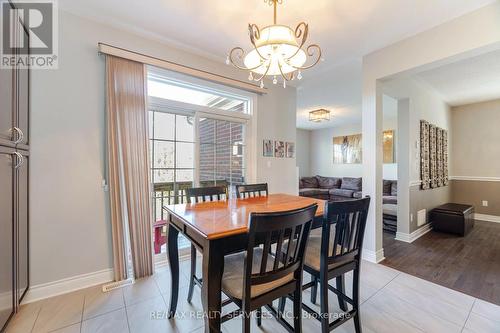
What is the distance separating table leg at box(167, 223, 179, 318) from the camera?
1.68m

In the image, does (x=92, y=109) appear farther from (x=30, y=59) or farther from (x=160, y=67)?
(x=160, y=67)

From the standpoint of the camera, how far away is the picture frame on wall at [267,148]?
3428 millimetres

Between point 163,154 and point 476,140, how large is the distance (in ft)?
20.7

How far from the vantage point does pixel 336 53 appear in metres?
2.77

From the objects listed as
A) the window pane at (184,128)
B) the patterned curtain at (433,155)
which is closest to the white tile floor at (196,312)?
the window pane at (184,128)

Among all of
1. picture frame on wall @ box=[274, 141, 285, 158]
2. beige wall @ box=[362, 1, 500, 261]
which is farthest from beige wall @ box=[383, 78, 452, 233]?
picture frame on wall @ box=[274, 141, 285, 158]

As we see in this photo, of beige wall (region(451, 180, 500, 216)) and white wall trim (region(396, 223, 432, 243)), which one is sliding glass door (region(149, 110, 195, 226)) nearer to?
white wall trim (region(396, 223, 432, 243))

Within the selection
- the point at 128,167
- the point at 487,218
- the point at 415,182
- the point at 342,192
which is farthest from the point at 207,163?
the point at 487,218

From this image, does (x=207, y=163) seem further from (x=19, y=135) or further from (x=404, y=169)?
(x=404, y=169)

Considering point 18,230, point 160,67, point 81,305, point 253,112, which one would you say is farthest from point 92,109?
point 253,112

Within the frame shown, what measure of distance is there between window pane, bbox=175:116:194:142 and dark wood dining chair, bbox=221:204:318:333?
1.84 meters

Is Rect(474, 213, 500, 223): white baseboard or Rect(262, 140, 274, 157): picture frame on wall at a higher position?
Rect(262, 140, 274, 157): picture frame on wall

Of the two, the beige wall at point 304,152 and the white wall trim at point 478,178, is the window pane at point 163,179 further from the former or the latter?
the white wall trim at point 478,178

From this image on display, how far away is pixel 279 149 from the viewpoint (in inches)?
142
